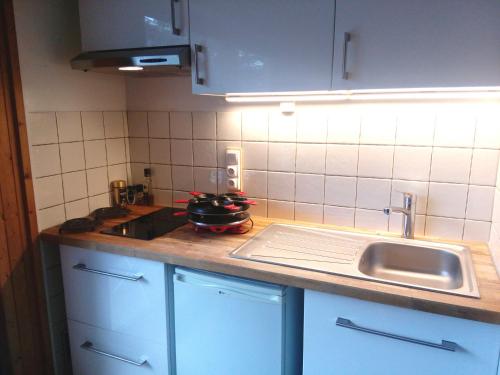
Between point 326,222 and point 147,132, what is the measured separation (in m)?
1.05

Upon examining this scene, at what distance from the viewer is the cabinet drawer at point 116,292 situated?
4.93 ft

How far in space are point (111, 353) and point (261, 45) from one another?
4.64 feet

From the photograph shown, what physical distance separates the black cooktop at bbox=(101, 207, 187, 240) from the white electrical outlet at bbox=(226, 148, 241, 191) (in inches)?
11.3

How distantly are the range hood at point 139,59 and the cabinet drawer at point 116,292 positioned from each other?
Answer: 29.9 inches

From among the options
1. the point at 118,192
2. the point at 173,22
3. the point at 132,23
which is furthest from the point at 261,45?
the point at 118,192

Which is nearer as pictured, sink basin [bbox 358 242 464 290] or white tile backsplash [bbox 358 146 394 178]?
sink basin [bbox 358 242 464 290]

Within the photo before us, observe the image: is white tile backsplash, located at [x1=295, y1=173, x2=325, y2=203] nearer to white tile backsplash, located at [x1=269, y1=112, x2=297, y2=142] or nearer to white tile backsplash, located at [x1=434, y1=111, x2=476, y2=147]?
white tile backsplash, located at [x1=269, y1=112, x2=297, y2=142]

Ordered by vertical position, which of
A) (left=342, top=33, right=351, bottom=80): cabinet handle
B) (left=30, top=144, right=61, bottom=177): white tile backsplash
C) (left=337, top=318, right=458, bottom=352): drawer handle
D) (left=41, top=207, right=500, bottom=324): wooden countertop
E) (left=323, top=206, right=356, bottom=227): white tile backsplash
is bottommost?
(left=337, top=318, right=458, bottom=352): drawer handle

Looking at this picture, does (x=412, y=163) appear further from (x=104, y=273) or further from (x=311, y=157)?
(x=104, y=273)

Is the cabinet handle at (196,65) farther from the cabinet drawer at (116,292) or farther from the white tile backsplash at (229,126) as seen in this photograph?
the cabinet drawer at (116,292)

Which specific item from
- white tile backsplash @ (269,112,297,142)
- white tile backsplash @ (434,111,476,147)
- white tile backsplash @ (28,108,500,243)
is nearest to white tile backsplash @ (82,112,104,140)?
white tile backsplash @ (28,108,500,243)

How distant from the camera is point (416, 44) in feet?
3.88

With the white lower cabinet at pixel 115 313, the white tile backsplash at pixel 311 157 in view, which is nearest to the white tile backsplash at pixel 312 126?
the white tile backsplash at pixel 311 157

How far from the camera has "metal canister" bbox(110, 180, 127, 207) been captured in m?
2.03
